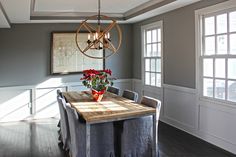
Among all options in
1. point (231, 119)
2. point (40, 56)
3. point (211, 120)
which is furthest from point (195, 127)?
point (40, 56)

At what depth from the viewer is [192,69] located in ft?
15.0

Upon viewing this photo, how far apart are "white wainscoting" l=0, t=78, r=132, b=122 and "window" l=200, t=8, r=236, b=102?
129 inches

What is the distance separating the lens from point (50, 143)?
4.39 metres

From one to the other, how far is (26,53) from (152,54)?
2911 millimetres

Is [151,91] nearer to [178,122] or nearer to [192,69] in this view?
[178,122]

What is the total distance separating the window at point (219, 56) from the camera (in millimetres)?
3775

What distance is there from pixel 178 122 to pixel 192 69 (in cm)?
111

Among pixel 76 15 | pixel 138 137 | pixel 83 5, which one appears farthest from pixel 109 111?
pixel 76 15

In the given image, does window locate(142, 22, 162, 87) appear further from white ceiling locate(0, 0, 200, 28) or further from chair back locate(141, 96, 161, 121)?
chair back locate(141, 96, 161, 121)

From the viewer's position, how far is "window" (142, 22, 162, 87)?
5.78 meters

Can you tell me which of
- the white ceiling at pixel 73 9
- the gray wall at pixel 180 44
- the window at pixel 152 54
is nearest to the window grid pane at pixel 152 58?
the window at pixel 152 54

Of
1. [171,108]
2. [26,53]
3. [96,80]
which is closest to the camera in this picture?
[96,80]

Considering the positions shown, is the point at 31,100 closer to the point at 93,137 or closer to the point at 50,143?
the point at 50,143

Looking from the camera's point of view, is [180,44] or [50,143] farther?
[180,44]
